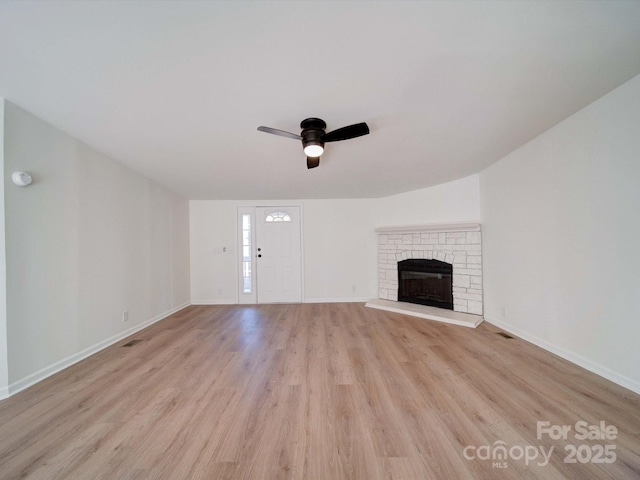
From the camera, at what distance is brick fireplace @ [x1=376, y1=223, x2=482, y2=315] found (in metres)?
3.47

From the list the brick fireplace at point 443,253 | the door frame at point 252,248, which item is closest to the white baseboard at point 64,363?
the door frame at point 252,248

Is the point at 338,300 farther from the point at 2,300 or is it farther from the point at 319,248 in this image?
the point at 2,300

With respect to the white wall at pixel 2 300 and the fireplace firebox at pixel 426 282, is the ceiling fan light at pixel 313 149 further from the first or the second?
the fireplace firebox at pixel 426 282

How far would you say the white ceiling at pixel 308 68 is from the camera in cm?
115

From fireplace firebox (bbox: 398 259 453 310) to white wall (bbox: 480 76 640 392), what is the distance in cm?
88

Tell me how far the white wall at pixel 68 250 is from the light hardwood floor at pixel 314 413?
1.25ft

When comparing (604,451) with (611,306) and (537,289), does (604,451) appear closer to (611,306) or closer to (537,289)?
(611,306)

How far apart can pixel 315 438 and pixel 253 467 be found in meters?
0.37

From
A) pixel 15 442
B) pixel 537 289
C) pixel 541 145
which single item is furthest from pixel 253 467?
pixel 541 145

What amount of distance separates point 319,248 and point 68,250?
3.58 m

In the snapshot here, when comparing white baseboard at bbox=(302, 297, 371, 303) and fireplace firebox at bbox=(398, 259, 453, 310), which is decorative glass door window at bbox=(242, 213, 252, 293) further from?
fireplace firebox at bbox=(398, 259, 453, 310)

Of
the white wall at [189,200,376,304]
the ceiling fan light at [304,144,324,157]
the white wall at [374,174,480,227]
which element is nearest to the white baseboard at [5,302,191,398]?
the white wall at [189,200,376,304]

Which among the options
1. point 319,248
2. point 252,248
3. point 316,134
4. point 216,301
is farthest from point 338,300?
point 316,134

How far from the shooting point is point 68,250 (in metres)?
2.28
